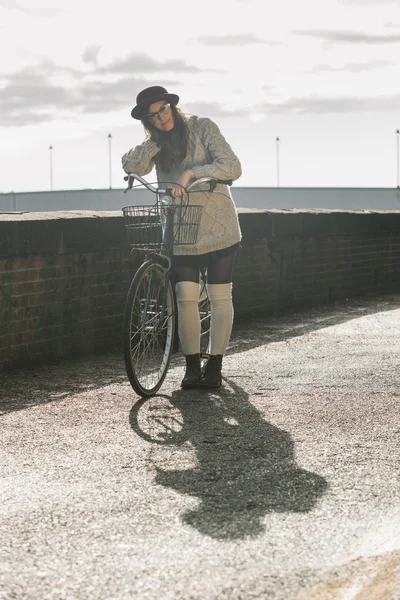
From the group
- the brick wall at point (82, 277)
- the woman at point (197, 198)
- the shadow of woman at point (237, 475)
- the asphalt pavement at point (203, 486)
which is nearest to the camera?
the asphalt pavement at point (203, 486)

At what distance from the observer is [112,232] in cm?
880

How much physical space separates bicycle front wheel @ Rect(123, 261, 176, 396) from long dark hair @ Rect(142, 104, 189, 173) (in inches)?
24.5

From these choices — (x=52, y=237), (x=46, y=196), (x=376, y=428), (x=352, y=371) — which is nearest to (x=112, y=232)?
(x=52, y=237)

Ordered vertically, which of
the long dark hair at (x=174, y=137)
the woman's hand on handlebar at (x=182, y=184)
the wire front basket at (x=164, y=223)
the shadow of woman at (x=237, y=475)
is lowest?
the shadow of woman at (x=237, y=475)

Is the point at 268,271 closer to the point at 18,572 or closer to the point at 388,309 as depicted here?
the point at 388,309

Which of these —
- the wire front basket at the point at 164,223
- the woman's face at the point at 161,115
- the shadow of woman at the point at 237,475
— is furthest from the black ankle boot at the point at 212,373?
the woman's face at the point at 161,115

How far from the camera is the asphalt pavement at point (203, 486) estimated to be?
10.8ft

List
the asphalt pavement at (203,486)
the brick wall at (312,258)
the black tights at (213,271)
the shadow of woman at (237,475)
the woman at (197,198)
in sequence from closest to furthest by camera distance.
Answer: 1. the asphalt pavement at (203,486)
2. the shadow of woman at (237,475)
3. the woman at (197,198)
4. the black tights at (213,271)
5. the brick wall at (312,258)

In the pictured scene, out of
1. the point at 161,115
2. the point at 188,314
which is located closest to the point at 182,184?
the point at 161,115

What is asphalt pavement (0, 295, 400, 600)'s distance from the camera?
10.8ft

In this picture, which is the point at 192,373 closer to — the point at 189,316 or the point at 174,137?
the point at 189,316

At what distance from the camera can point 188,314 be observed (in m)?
6.69

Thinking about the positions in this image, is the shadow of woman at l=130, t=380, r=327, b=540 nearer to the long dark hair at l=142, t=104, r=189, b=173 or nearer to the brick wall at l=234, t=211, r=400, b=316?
the long dark hair at l=142, t=104, r=189, b=173

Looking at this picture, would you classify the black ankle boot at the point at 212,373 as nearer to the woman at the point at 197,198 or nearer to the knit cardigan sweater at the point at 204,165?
the woman at the point at 197,198
